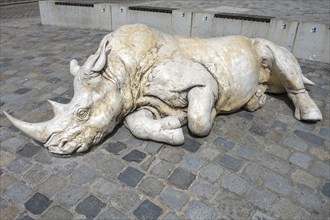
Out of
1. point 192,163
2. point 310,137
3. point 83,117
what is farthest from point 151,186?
point 310,137

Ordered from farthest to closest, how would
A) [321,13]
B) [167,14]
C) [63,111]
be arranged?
[321,13], [167,14], [63,111]

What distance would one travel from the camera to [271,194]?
10.8 ft

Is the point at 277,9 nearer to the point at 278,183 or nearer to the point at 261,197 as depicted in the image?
the point at 278,183

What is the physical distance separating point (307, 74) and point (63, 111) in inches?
214

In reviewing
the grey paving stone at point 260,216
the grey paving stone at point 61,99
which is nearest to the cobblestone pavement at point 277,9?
the grey paving stone at point 61,99

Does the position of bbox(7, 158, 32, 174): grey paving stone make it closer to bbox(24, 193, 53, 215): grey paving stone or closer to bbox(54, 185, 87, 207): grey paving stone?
bbox(24, 193, 53, 215): grey paving stone

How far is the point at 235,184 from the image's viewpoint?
3438 millimetres

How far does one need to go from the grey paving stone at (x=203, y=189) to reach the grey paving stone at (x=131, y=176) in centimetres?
64

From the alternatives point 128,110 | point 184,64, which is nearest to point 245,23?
point 184,64

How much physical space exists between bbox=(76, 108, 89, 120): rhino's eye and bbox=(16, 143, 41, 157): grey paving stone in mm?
989

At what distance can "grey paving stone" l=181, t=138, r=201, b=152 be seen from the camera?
4000 millimetres

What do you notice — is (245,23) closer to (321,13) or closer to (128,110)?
(128,110)

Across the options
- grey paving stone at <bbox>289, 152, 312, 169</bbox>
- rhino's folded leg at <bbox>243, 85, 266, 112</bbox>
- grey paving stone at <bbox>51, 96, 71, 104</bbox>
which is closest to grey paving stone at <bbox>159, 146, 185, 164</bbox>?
grey paving stone at <bbox>289, 152, 312, 169</bbox>

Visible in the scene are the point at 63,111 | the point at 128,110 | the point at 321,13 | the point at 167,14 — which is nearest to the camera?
the point at 63,111
